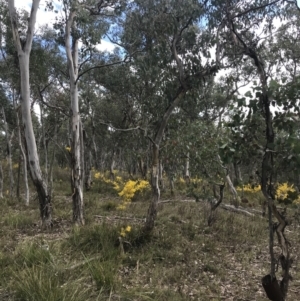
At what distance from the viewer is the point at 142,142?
17.3 m

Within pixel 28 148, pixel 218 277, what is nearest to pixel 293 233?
pixel 218 277

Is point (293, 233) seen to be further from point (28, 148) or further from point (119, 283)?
point (28, 148)

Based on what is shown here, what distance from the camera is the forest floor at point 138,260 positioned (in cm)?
425

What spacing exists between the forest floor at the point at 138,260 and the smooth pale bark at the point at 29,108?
66 centimetres

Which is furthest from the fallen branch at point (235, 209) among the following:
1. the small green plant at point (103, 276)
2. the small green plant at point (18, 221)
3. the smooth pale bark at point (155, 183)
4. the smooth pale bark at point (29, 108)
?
the small green plant at point (103, 276)

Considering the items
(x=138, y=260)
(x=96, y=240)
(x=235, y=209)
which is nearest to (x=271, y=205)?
(x=138, y=260)

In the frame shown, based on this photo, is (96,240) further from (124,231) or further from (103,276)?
(103,276)

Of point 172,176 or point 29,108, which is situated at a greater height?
point 29,108

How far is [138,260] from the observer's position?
19.1 ft

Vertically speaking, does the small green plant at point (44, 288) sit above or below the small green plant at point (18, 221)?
below

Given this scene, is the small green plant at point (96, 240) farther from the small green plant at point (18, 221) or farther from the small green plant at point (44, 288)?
the small green plant at point (18, 221)

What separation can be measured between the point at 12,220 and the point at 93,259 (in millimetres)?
3943

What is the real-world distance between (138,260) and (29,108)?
425 centimetres

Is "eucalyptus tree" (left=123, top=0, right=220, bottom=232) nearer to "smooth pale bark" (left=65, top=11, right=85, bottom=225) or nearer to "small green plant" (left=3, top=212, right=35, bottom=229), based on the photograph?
"smooth pale bark" (left=65, top=11, right=85, bottom=225)
